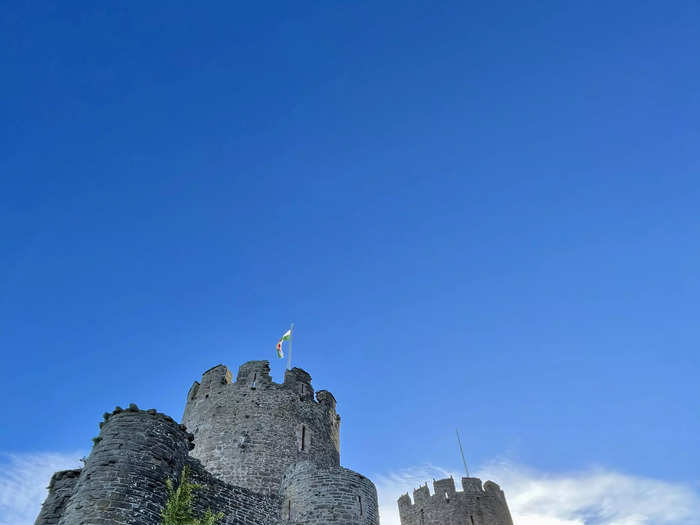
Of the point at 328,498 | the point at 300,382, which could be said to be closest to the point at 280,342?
the point at 300,382

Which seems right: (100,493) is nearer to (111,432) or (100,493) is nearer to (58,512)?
(111,432)

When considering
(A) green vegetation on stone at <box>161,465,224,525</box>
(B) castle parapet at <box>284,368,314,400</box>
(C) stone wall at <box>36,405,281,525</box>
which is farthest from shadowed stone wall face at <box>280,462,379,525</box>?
(B) castle parapet at <box>284,368,314,400</box>

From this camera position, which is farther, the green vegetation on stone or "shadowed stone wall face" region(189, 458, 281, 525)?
"shadowed stone wall face" region(189, 458, 281, 525)

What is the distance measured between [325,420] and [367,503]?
7.65 metres

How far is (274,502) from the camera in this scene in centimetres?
1928

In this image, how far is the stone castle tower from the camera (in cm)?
1421

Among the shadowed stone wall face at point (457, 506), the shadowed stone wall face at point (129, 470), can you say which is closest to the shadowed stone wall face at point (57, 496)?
the shadowed stone wall face at point (129, 470)

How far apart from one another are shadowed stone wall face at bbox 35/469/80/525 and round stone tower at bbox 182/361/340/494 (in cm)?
663

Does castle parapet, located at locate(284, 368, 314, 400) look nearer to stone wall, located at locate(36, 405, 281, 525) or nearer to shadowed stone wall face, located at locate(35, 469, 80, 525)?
stone wall, located at locate(36, 405, 281, 525)

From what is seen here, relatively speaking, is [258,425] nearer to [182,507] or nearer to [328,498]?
[328,498]

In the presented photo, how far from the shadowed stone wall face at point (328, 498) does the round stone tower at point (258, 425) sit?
2016 millimetres

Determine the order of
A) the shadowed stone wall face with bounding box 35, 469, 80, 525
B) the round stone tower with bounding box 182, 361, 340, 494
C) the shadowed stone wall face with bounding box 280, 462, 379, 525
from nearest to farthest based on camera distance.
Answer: the shadowed stone wall face with bounding box 35, 469, 80, 525
the shadowed stone wall face with bounding box 280, 462, 379, 525
the round stone tower with bounding box 182, 361, 340, 494

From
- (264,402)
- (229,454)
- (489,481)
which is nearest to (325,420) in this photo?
(264,402)

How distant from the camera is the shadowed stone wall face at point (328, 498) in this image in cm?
1838
